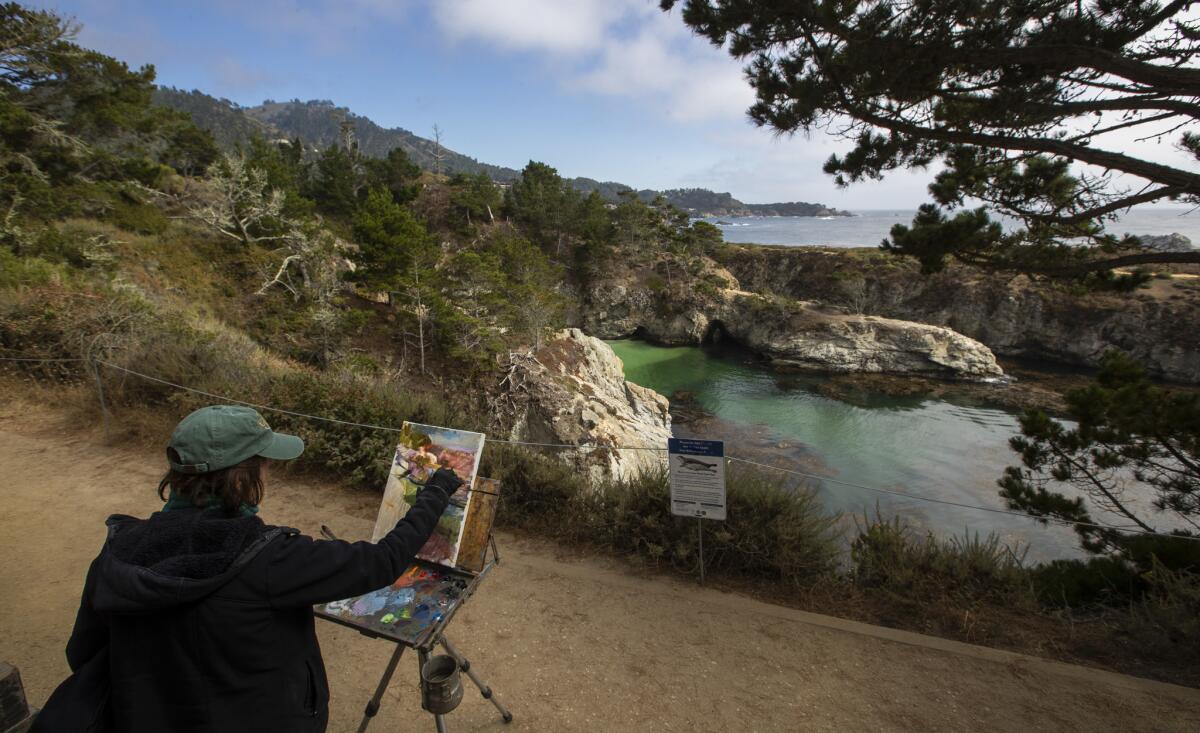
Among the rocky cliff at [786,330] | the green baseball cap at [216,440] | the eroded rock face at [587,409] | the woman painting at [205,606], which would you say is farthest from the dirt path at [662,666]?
the rocky cliff at [786,330]

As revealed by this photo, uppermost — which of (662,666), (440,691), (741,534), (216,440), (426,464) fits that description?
(216,440)

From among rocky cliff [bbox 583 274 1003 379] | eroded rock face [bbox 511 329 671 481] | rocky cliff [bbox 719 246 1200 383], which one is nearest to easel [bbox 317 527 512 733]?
eroded rock face [bbox 511 329 671 481]

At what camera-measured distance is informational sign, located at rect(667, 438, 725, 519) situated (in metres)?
4.21

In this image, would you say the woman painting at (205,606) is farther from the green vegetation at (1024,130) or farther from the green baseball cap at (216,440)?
the green vegetation at (1024,130)

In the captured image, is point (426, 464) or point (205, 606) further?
point (426, 464)

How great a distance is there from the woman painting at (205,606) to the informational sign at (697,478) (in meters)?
2.96

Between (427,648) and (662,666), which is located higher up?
(427,648)

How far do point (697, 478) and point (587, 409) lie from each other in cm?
1265

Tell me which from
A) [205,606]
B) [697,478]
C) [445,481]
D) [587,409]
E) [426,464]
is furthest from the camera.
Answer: [587,409]

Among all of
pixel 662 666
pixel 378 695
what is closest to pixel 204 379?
pixel 378 695

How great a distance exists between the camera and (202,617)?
138 cm

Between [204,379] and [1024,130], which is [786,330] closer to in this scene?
[1024,130]

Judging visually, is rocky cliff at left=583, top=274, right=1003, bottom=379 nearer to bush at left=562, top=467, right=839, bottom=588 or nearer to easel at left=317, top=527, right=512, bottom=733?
bush at left=562, top=467, right=839, bottom=588

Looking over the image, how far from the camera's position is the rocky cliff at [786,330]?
1310 inches
